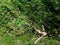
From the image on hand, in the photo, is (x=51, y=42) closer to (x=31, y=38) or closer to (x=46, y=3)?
(x=31, y=38)

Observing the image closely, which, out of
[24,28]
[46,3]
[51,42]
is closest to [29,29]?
[24,28]

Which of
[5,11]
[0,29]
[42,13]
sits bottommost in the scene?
[0,29]

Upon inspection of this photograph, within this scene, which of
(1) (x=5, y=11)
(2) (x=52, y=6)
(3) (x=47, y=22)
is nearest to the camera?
(2) (x=52, y=6)

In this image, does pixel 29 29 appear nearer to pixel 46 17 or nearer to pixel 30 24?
pixel 30 24

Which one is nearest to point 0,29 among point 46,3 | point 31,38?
point 31,38

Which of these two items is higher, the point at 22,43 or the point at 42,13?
the point at 42,13

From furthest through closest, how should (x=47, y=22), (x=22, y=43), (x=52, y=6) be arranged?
(x=22, y=43)
(x=47, y=22)
(x=52, y=6)

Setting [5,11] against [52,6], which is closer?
[52,6]

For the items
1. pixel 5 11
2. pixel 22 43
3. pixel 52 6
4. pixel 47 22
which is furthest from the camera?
pixel 5 11

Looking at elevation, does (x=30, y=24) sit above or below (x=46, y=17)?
below
